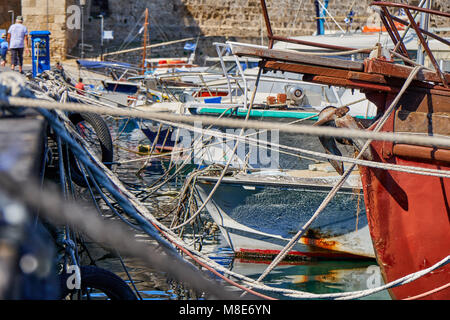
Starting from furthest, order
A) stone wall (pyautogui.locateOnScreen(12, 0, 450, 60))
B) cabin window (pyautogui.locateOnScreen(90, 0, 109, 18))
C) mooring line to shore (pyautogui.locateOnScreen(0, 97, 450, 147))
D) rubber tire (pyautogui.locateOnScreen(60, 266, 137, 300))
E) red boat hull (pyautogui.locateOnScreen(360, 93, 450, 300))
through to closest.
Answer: cabin window (pyautogui.locateOnScreen(90, 0, 109, 18))
stone wall (pyautogui.locateOnScreen(12, 0, 450, 60))
red boat hull (pyautogui.locateOnScreen(360, 93, 450, 300))
rubber tire (pyautogui.locateOnScreen(60, 266, 137, 300))
mooring line to shore (pyautogui.locateOnScreen(0, 97, 450, 147))

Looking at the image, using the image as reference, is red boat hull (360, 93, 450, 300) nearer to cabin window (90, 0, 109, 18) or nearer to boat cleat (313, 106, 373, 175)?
boat cleat (313, 106, 373, 175)

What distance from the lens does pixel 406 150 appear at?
4.48 m

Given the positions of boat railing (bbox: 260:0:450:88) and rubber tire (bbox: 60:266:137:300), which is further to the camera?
boat railing (bbox: 260:0:450:88)

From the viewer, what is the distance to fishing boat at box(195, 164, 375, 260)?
655 cm

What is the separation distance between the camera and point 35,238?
5.99ft

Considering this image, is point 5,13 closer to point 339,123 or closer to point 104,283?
point 339,123

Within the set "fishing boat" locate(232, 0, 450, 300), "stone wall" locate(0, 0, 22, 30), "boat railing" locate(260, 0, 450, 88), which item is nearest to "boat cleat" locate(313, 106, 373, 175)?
"fishing boat" locate(232, 0, 450, 300)

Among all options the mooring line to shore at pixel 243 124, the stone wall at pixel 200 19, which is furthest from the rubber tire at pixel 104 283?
the stone wall at pixel 200 19

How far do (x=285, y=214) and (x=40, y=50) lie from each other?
1124 cm

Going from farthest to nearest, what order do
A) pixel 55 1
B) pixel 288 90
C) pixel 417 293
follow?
pixel 55 1, pixel 288 90, pixel 417 293

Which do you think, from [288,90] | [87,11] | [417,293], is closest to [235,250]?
[417,293]

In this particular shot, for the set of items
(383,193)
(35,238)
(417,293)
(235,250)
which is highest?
(35,238)

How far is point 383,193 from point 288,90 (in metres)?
5.95
